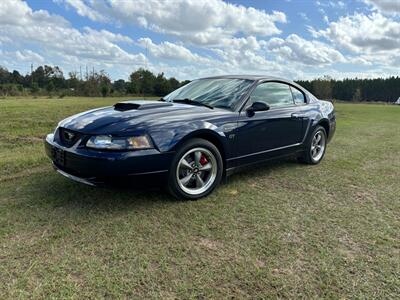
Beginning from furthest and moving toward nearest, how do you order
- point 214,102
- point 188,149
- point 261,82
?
point 261,82 → point 214,102 → point 188,149

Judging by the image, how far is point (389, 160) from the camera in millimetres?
5984

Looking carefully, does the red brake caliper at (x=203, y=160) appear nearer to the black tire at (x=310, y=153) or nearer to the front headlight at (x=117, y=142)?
the front headlight at (x=117, y=142)

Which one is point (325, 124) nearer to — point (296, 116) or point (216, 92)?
point (296, 116)

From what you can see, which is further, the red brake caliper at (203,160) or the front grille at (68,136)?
the red brake caliper at (203,160)

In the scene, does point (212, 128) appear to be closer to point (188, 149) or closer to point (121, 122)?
point (188, 149)

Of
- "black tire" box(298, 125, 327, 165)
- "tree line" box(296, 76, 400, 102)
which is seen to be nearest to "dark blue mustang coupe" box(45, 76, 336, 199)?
"black tire" box(298, 125, 327, 165)

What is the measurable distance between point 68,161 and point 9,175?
5.41ft

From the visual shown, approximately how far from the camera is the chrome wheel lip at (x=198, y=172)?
3.54 meters

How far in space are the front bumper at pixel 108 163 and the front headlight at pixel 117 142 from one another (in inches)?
1.9

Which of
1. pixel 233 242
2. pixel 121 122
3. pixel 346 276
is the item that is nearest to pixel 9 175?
pixel 121 122

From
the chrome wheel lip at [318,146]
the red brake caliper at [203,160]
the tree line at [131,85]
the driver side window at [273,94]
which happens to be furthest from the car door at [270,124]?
the tree line at [131,85]

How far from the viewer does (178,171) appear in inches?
138

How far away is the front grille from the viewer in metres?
3.33

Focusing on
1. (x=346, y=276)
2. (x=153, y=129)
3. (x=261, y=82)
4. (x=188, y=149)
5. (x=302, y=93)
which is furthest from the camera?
(x=302, y=93)
